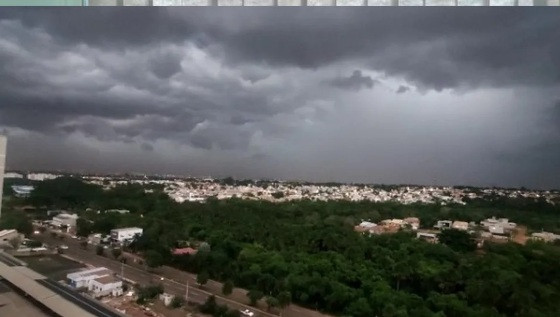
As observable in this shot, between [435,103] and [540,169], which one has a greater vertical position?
[435,103]

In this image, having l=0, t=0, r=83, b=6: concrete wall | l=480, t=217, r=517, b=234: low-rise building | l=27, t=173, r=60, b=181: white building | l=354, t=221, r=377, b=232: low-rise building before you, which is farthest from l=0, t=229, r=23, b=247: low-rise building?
l=480, t=217, r=517, b=234: low-rise building

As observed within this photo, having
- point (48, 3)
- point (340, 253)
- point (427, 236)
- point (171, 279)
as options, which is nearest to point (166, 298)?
point (171, 279)

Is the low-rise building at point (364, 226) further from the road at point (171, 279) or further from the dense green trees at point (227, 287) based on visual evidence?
the dense green trees at point (227, 287)

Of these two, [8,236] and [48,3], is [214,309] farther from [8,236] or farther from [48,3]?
[48,3]

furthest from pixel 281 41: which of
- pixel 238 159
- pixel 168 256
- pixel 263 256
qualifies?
pixel 168 256

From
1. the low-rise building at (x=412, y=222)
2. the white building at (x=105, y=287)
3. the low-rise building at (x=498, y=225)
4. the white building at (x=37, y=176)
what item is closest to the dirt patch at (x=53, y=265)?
the white building at (x=105, y=287)

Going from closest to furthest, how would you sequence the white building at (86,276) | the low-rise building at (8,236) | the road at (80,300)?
the road at (80,300) → the white building at (86,276) → the low-rise building at (8,236)

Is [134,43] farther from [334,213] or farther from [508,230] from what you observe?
[508,230]
